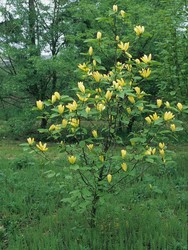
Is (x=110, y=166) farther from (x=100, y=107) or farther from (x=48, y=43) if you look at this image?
(x=48, y=43)

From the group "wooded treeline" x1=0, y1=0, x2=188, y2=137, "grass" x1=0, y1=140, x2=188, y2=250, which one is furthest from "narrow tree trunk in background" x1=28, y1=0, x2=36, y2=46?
"grass" x1=0, y1=140, x2=188, y2=250

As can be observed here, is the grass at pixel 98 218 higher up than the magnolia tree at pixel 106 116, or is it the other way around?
the magnolia tree at pixel 106 116

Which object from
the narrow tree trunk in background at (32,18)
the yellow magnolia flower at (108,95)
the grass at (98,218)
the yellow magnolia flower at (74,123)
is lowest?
the grass at (98,218)

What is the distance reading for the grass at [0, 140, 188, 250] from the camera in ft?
14.0

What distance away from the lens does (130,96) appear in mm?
4055

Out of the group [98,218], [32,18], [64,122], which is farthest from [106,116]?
[32,18]

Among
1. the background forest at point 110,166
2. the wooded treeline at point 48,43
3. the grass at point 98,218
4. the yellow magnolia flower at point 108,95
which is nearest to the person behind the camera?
the yellow magnolia flower at point 108,95

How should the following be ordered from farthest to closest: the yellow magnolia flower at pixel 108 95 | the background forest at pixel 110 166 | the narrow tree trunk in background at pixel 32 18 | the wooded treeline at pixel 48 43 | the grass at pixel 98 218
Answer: the narrow tree trunk in background at pixel 32 18
the wooded treeline at pixel 48 43
the grass at pixel 98 218
the background forest at pixel 110 166
the yellow magnolia flower at pixel 108 95

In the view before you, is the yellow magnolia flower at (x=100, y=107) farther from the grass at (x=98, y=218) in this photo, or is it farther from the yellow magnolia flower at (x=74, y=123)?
the grass at (x=98, y=218)

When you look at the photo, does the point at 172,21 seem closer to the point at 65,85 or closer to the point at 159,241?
the point at 159,241

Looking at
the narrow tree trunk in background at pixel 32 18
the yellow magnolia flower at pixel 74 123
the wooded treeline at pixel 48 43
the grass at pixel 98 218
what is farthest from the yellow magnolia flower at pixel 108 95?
the narrow tree trunk in background at pixel 32 18

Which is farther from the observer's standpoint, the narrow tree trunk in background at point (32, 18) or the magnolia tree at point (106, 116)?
the narrow tree trunk in background at point (32, 18)

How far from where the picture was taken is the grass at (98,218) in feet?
14.0

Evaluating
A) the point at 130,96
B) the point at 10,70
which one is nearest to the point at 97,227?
the point at 130,96
